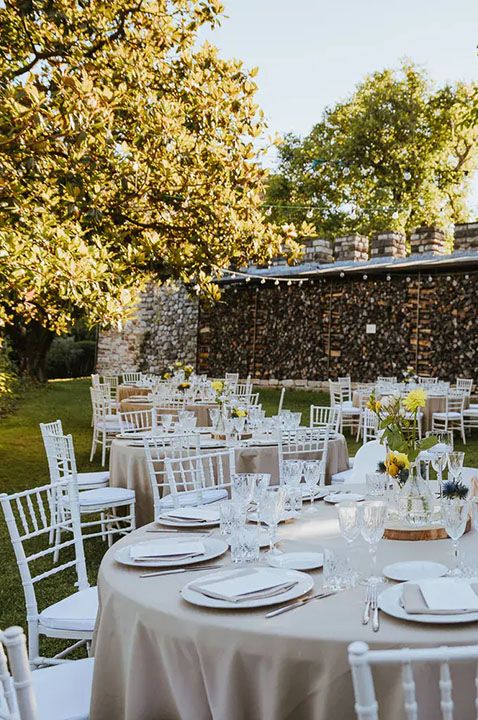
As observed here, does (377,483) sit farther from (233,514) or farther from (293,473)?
(233,514)

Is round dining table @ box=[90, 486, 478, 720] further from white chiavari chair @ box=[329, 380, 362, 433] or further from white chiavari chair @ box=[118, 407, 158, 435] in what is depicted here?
white chiavari chair @ box=[329, 380, 362, 433]

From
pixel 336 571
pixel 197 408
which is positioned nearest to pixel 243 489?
pixel 336 571

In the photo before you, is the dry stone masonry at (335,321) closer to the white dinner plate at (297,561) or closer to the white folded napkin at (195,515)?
the white folded napkin at (195,515)

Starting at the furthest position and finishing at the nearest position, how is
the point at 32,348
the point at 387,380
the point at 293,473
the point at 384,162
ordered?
1. the point at 384,162
2. the point at 32,348
3. the point at 387,380
4. the point at 293,473

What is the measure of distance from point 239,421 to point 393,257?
10512 mm

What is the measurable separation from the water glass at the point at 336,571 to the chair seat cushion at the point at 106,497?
10.1 feet

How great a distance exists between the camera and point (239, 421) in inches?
211

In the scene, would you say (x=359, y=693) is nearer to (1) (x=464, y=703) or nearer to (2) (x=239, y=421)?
(1) (x=464, y=703)

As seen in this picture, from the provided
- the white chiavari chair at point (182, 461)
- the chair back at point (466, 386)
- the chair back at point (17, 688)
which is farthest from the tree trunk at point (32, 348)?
the chair back at point (17, 688)

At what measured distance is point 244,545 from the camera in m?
2.26

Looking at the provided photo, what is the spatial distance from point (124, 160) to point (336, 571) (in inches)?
189

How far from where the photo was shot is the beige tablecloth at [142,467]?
206 inches

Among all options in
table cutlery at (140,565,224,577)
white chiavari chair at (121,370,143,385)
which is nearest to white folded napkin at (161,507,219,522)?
table cutlery at (140,565,224,577)

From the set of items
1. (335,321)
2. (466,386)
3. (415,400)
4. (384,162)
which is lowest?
(466,386)
